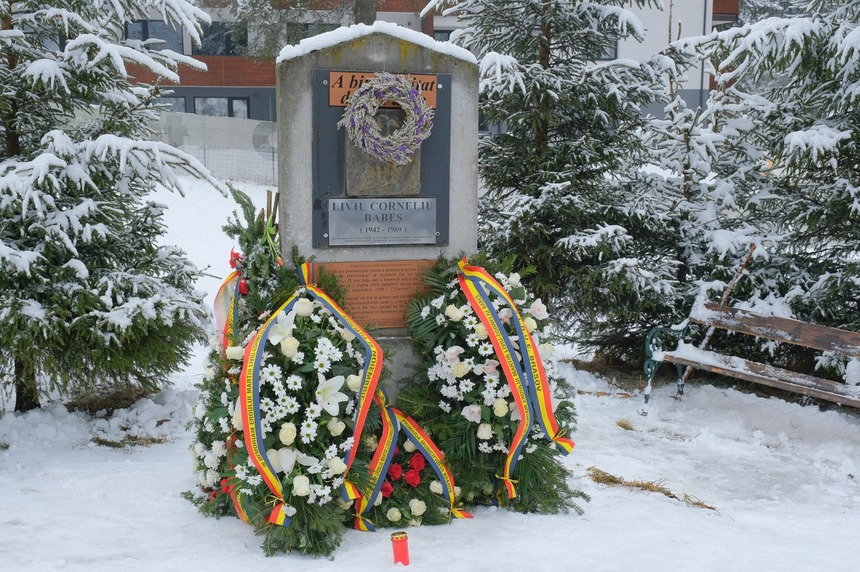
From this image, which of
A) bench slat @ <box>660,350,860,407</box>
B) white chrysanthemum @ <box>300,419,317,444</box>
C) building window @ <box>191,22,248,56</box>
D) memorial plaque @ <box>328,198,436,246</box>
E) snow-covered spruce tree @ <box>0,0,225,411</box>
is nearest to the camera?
white chrysanthemum @ <box>300,419,317,444</box>

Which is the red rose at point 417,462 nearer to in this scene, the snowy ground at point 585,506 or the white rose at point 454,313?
the snowy ground at point 585,506

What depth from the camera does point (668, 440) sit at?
643 centimetres

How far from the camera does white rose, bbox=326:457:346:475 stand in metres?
4.19

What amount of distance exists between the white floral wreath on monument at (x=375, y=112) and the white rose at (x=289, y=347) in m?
1.16

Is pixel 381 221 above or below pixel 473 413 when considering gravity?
above

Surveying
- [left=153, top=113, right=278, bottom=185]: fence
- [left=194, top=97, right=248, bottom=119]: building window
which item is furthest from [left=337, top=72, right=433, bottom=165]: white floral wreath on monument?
[left=194, top=97, right=248, bottom=119]: building window

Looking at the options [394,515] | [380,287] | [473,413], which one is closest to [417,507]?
[394,515]

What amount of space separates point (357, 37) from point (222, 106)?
27326mm

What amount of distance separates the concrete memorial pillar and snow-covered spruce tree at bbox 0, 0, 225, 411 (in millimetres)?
1571

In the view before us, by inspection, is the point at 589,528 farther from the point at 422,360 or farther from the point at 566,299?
the point at 566,299

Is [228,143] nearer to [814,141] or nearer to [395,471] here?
[814,141]

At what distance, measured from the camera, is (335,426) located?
4215mm

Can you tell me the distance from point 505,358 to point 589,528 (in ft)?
3.18

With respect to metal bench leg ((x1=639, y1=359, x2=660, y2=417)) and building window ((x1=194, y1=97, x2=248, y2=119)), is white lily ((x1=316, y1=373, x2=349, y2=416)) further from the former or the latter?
building window ((x1=194, y1=97, x2=248, y2=119))
